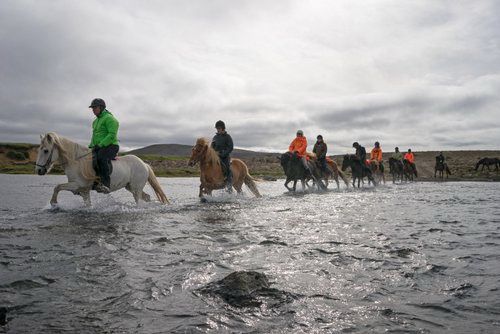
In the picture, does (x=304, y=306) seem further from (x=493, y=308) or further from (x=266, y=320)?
(x=493, y=308)

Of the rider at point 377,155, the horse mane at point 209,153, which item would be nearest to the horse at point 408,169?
the rider at point 377,155

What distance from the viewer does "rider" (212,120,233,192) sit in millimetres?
15139

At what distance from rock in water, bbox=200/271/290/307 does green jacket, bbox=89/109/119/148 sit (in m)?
7.90

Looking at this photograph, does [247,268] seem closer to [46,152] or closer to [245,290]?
[245,290]

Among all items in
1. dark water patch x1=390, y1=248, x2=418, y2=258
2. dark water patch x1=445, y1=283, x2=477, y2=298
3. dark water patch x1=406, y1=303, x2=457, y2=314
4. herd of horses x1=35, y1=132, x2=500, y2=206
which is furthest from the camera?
herd of horses x1=35, y1=132, x2=500, y2=206

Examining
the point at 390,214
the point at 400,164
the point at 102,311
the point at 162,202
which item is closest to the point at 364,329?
the point at 102,311

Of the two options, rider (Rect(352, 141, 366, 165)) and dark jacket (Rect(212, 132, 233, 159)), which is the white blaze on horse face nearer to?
dark jacket (Rect(212, 132, 233, 159))

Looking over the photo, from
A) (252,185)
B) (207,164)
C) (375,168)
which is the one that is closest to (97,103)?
(207,164)

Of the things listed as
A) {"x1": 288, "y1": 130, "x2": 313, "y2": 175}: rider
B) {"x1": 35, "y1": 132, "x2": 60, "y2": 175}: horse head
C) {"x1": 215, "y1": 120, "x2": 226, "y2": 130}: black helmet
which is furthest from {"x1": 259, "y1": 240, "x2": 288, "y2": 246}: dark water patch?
{"x1": 288, "y1": 130, "x2": 313, "y2": 175}: rider

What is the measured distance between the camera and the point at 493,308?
3.74 metres

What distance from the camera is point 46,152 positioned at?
10.3 m

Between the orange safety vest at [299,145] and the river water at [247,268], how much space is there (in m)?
12.4

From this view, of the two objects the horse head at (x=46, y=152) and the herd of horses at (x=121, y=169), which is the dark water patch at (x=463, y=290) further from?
the horse head at (x=46, y=152)

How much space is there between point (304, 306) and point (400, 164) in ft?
119
